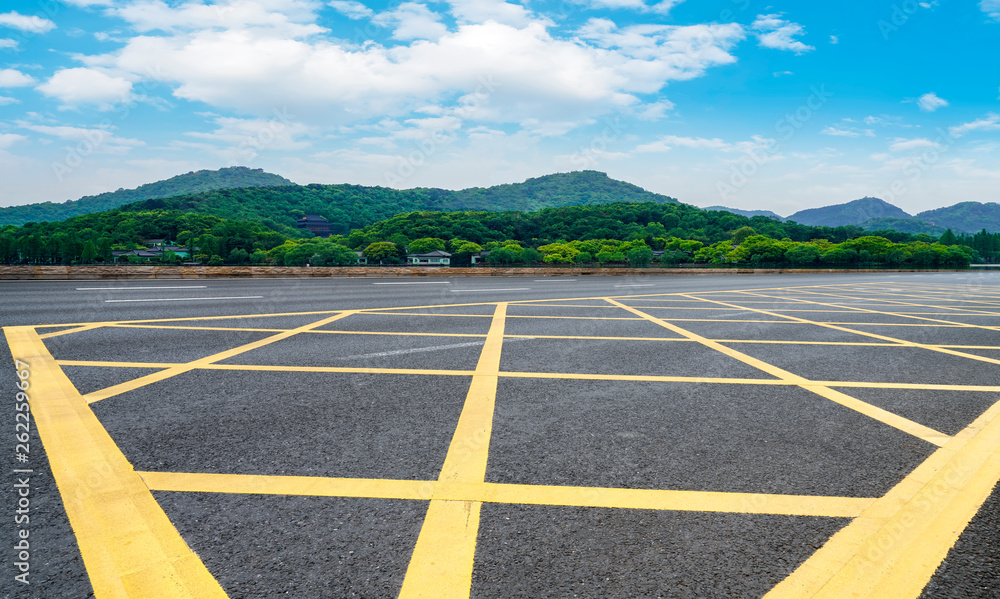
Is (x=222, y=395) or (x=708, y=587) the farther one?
(x=222, y=395)

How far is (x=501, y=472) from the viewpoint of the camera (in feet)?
10.2

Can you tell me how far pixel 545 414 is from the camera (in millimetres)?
4203

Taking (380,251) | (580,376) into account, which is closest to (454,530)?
(580,376)

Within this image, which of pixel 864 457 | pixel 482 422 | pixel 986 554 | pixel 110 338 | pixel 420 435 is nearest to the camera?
pixel 986 554

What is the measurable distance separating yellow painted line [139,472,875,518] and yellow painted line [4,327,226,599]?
0.70 ft

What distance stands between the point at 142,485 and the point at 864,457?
4384mm

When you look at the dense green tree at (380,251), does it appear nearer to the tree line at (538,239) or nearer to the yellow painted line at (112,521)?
the tree line at (538,239)

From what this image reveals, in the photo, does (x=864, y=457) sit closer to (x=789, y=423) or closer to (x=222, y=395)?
(x=789, y=423)

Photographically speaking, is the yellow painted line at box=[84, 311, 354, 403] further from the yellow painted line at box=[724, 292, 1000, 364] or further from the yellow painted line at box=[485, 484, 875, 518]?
the yellow painted line at box=[724, 292, 1000, 364]

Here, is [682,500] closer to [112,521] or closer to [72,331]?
[112,521]

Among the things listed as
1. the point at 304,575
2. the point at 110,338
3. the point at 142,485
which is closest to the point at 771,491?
the point at 304,575

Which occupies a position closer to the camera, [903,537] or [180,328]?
[903,537]

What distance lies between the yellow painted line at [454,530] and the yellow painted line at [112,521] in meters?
0.77

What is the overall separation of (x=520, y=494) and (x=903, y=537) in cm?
183
